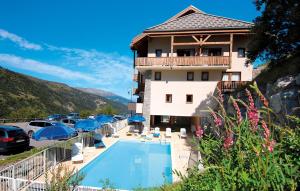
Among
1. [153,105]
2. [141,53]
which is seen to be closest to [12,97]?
[141,53]

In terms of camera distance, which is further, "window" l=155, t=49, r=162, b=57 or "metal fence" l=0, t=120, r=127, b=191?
"window" l=155, t=49, r=162, b=57

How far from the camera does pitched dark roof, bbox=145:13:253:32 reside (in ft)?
84.1

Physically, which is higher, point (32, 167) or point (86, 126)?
point (86, 126)

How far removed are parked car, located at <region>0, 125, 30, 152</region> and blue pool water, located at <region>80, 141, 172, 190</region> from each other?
5339 mm

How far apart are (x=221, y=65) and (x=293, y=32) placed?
43.6 feet

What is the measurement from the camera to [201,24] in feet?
87.9

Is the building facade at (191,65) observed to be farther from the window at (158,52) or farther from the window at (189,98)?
the window at (158,52)

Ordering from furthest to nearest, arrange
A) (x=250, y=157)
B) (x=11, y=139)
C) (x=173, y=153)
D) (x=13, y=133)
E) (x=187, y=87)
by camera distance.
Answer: (x=187, y=87), (x=173, y=153), (x=13, y=133), (x=11, y=139), (x=250, y=157)

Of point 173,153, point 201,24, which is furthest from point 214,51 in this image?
point 173,153

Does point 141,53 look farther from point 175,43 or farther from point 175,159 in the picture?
point 175,159

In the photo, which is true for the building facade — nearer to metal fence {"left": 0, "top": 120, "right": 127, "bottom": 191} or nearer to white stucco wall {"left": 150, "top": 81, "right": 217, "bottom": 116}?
white stucco wall {"left": 150, "top": 81, "right": 217, "bottom": 116}

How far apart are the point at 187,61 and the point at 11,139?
1860cm

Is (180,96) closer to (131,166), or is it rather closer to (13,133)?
(131,166)

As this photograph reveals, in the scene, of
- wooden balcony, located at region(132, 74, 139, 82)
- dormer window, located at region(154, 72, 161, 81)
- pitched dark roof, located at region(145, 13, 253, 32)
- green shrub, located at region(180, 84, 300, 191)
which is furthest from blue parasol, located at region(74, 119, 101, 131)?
wooden balcony, located at region(132, 74, 139, 82)
